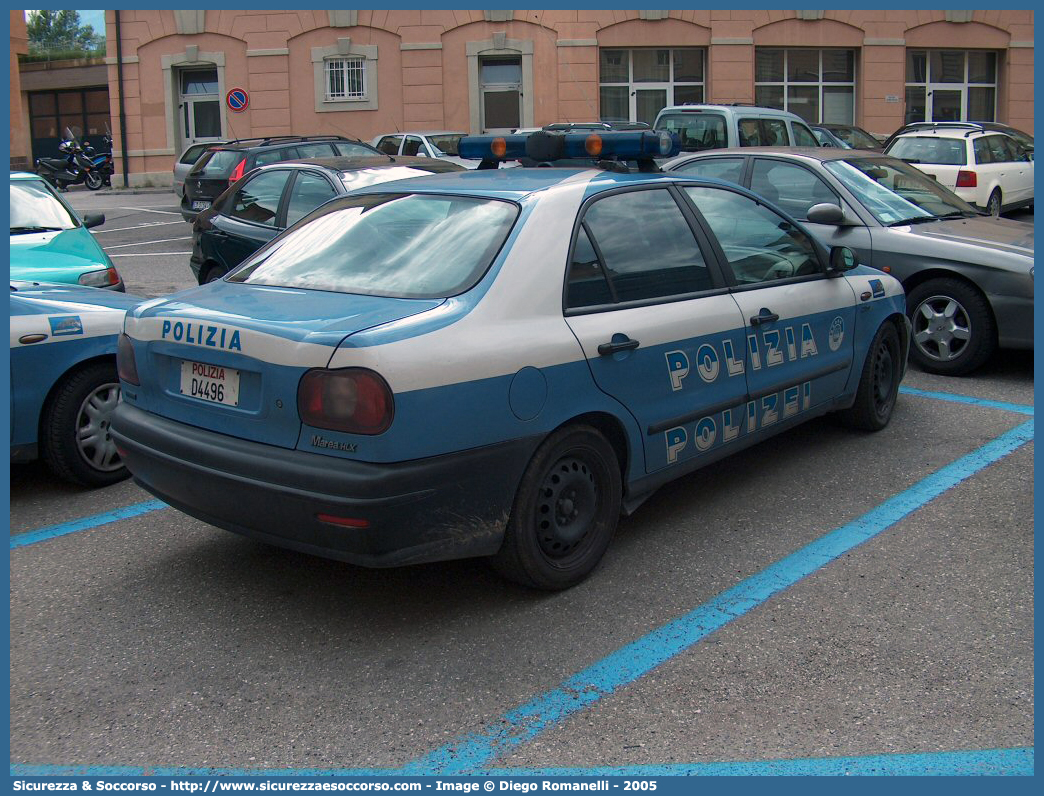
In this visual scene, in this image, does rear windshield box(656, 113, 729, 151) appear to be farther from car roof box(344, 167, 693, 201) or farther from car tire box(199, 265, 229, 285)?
car roof box(344, 167, 693, 201)

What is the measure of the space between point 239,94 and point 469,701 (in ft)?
91.0

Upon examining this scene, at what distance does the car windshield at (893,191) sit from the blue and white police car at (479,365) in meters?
3.10

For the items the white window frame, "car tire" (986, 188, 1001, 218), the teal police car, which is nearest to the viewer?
the teal police car

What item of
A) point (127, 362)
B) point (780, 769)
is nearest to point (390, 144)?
point (127, 362)

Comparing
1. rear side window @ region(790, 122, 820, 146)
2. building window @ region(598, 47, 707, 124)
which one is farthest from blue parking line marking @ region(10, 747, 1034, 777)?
building window @ region(598, 47, 707, 124)


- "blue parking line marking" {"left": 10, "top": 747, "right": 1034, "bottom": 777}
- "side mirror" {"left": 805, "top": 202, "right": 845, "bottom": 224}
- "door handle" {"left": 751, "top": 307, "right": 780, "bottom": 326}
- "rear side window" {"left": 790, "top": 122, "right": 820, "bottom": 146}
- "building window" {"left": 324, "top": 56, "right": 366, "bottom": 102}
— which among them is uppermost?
"building window" {"left": 324, "top": 56, "right": 366, "bottom": 102}

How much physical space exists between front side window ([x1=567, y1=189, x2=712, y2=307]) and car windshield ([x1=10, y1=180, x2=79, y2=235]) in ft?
17.7

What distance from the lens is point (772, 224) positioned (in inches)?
221

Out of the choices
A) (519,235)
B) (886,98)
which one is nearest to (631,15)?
(886,98)

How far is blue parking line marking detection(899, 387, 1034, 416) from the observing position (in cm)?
697

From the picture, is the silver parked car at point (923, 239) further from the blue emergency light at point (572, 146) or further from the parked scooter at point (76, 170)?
the parked scooter at point (76, 170)

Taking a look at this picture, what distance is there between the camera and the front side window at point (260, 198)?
8945 mm

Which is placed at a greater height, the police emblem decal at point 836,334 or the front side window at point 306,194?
the front side window at point 306,194

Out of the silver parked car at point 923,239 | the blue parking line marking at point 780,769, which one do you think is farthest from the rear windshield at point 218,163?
the blue parking line marking at point 780,769
